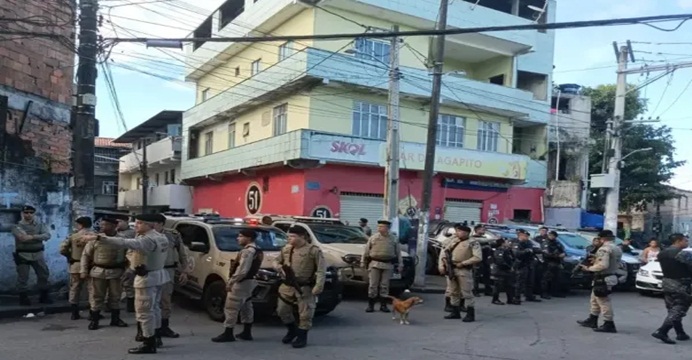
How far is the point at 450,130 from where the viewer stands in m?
25.7

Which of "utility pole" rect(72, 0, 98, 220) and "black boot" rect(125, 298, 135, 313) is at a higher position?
"utility pole" rect(72, 0, 98, 220)

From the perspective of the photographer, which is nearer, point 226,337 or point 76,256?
point 226,337

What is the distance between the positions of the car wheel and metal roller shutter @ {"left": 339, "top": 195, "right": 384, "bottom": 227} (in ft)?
43.0

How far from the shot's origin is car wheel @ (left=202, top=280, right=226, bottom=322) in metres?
9.23

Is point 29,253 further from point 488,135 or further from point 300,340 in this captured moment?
point 488,135

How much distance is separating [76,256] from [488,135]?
20.5 meters

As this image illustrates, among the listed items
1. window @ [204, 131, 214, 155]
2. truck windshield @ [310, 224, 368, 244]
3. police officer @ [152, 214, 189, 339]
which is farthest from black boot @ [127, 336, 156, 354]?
window @ [204, 131, 214, 155]

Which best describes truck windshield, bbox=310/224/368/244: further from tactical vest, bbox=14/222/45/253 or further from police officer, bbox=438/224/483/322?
tactical vest, bbox=14/222/45/253

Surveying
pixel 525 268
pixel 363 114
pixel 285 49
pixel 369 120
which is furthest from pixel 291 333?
pixel 285 49

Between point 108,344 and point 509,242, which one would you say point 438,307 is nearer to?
point 509,242

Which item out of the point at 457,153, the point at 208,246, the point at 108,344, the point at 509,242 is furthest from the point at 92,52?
the point at 457,153

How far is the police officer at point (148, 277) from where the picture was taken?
22.7 feet

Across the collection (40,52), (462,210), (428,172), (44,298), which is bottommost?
(44,298)

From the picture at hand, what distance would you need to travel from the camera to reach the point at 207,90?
3341 centimetres
